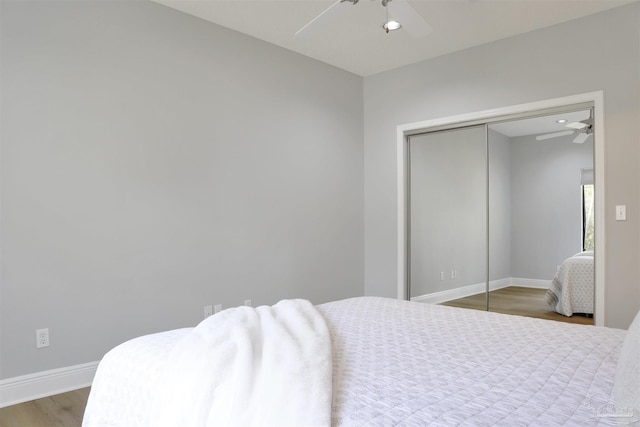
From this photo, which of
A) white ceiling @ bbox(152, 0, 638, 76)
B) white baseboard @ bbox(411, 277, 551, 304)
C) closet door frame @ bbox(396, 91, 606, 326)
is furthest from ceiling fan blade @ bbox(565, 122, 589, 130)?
white baseboard @ bbox(411, 277, 551, 304)

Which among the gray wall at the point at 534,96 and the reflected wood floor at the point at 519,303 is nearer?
the gray wall at the point at 534,96

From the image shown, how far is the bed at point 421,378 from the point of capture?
40.9 inches

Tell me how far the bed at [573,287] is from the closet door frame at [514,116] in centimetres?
12

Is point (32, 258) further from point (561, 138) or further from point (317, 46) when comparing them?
point (561, 138)

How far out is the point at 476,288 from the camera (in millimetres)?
4047

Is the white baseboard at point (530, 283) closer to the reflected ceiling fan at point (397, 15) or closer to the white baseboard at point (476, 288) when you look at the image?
the white baseboard at point (476, 288)

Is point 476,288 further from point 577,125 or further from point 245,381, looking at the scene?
point 245,381

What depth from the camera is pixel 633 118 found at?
3133 mm

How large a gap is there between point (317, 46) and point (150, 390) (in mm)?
3409

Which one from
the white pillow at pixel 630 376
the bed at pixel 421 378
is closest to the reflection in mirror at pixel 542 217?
the bed at pixel 421 378

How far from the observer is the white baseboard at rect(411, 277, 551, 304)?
3.76 meters

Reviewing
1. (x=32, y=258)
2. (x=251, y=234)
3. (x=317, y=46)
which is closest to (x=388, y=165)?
(x=317, y=46)

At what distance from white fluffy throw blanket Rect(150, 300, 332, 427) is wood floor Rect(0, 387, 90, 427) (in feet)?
4.94

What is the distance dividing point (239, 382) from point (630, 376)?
37.3 inches
